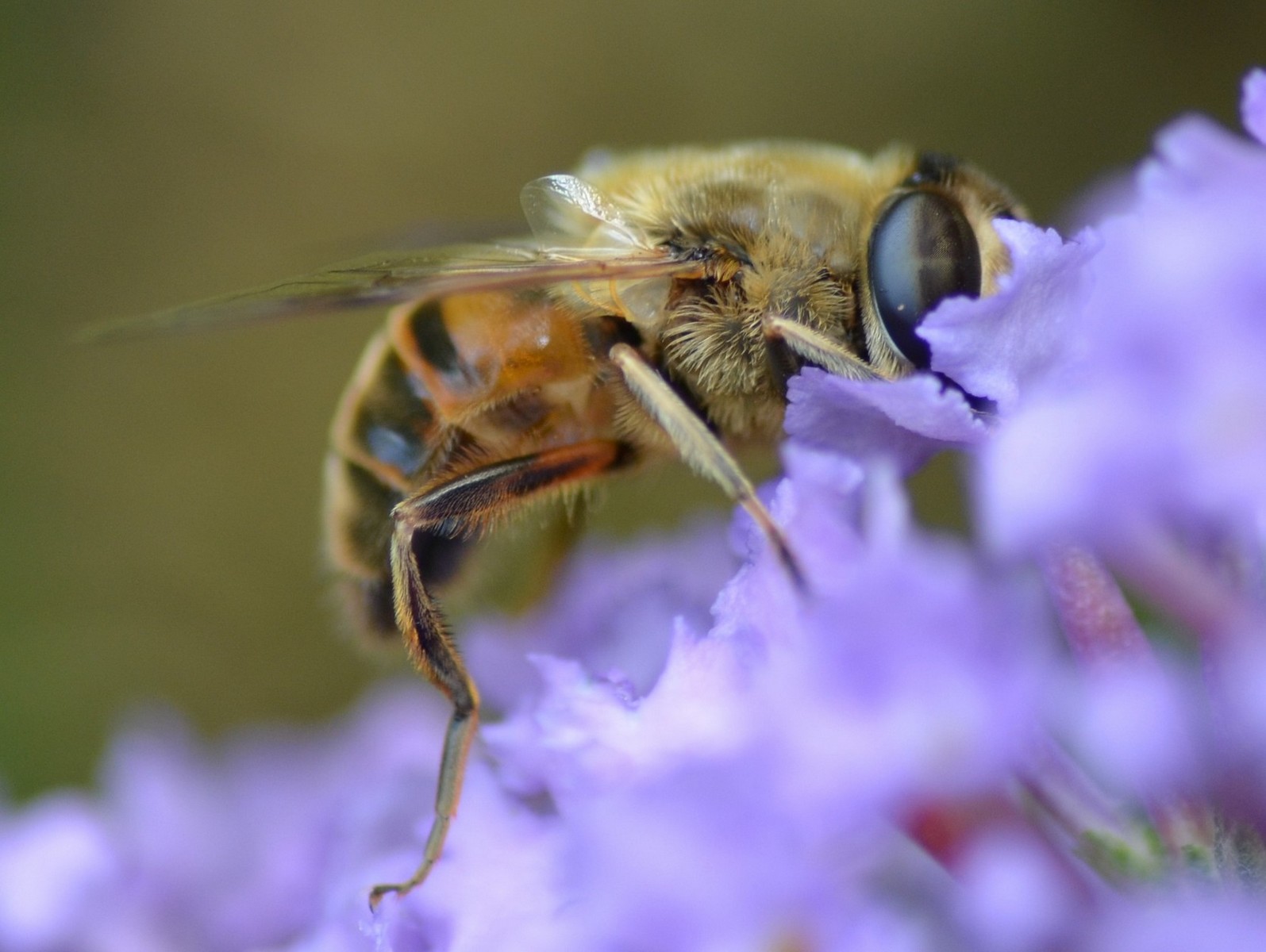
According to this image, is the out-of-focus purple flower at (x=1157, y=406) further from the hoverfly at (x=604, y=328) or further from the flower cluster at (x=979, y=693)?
the hoverfly at (x=604, y=328)

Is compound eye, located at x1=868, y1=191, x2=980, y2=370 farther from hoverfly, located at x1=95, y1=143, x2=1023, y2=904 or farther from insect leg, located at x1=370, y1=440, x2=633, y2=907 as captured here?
insect leg, located at x1=370, y1=440, x2=633, y2=907

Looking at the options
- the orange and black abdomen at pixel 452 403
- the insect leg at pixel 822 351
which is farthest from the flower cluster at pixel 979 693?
the orange and black abdomen at pixel 452 403

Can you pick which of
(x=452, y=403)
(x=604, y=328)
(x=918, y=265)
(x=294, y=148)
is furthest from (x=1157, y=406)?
(x=294, y=148)

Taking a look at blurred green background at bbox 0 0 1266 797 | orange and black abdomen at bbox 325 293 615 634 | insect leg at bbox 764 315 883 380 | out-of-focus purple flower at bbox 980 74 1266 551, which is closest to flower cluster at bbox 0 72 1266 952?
out-of-focus purple flower at bbox 980 74 1266 551

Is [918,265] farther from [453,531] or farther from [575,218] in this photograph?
[453,531]

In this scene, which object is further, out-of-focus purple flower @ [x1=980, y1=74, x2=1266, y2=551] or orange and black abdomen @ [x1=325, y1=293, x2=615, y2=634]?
orange and black abdomen @ [x1=325, y1=293, x2=615, y2=634]
